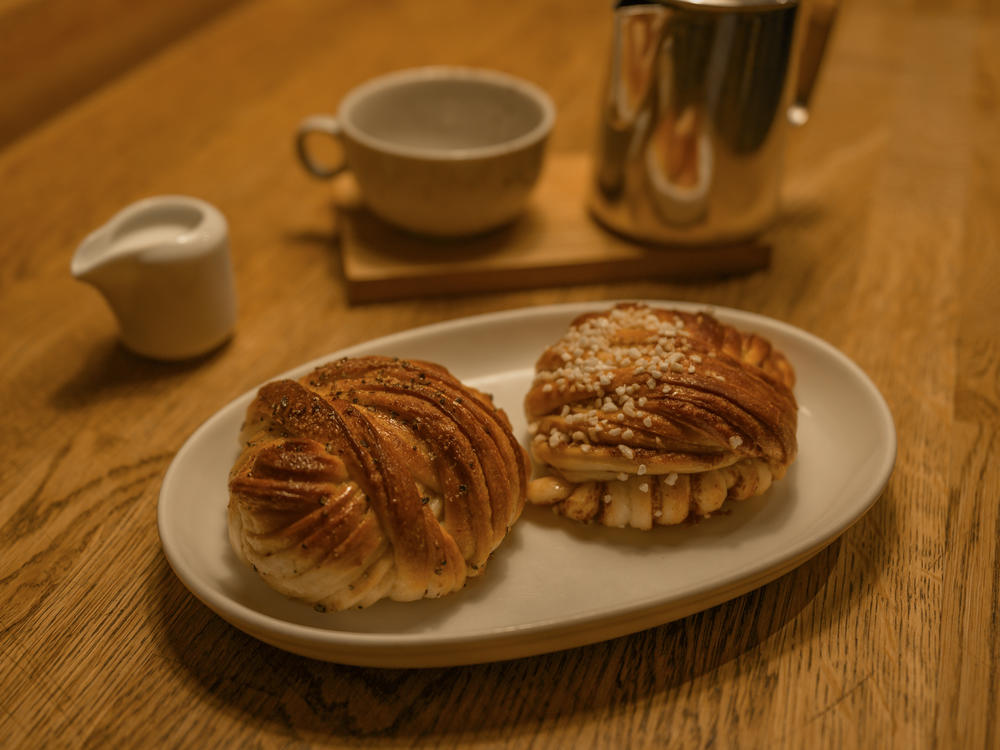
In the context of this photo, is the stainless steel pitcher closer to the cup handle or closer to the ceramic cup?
the ceramic cup

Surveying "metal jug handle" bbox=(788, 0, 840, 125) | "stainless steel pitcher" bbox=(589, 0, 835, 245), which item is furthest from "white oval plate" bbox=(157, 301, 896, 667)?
"metal jug handle" bbox=(788, 0, 840, 125)

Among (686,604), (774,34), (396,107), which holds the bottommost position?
(686,604)

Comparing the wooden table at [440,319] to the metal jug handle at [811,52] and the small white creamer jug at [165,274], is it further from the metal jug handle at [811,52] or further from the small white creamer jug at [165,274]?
the metal jug handle at [811,52]

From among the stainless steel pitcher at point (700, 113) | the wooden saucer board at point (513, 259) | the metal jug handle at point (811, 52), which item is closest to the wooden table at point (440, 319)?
the wooden saucer board at point (513, 259)

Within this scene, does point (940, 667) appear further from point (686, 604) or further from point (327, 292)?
point (327, 292)

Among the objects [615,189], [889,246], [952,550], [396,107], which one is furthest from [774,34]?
[952,550]
